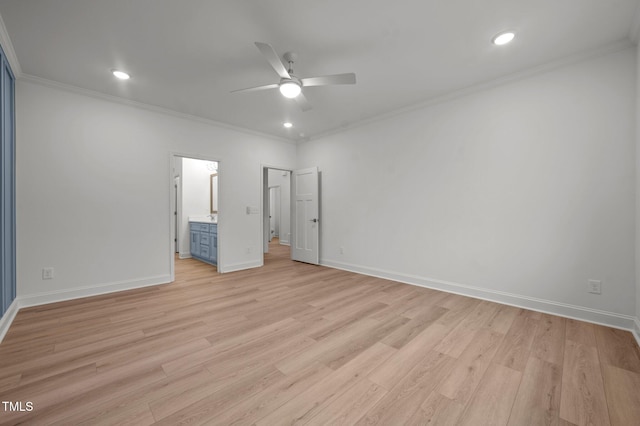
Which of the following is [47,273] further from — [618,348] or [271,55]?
[618,348]

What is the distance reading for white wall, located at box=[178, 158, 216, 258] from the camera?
6.41 m

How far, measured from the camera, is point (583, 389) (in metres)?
1.64

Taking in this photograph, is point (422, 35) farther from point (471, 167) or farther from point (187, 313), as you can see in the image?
point (187, 313)

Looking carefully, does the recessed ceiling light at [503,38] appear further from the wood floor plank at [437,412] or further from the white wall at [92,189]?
the white wall at [92,189]

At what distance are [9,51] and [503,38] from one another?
15.4 feet

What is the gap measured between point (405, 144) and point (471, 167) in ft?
3.40

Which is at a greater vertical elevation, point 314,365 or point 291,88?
point 291,88

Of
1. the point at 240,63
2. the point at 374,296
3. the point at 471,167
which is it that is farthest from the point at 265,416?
the point at 471,167

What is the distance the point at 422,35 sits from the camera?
2.38 metres

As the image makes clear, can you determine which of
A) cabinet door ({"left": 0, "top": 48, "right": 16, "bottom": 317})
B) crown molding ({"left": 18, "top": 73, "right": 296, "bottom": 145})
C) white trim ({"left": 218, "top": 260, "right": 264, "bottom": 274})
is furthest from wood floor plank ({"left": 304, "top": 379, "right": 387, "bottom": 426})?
crown molding ({"left": 18, "top": 73, "right": 296, "bottom": 145})

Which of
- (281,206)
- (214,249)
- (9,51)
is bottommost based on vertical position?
(214,249)

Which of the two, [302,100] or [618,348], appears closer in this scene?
[618,348]

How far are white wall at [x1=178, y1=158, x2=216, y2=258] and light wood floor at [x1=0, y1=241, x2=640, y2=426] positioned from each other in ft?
10.9

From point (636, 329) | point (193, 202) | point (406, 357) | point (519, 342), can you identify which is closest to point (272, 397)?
point (406, 357)
